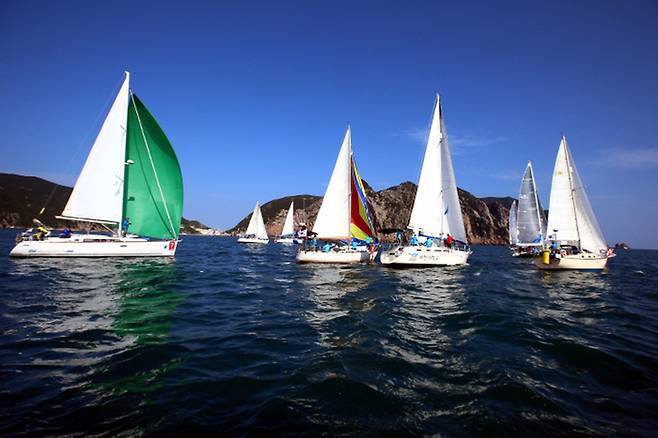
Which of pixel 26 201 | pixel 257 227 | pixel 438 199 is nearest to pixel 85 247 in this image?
pixel 438 199

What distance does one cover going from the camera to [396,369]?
6266 mm

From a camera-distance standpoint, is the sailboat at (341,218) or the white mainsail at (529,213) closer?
the sailboat at (341,218)

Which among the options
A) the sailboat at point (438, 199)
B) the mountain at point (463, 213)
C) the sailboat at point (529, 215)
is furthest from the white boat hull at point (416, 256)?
the mountain at point (463, 213)

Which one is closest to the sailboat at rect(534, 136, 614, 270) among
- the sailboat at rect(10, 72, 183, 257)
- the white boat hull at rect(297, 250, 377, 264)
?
the white boat hull at rect(297, 250, 377, 264)

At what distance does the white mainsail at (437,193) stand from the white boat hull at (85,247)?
75.4 feet

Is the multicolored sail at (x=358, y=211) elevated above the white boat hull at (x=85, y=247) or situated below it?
above

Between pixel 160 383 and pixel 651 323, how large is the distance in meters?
15.7

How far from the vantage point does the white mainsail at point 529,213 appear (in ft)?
159

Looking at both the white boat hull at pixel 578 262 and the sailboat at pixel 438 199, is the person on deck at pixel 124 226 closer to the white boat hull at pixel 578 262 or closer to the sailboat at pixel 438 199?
the sailboat at pixel 438 199

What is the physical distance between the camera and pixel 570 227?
1173 inches

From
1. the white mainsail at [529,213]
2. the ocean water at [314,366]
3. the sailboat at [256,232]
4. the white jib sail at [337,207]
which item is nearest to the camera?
the ocean water at [314,366]

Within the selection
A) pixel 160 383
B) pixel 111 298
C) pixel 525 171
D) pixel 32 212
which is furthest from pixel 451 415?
pixel 32 212

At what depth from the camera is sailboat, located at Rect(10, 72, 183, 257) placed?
968 inches

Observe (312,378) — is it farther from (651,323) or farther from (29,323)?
(651,323)
